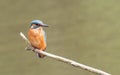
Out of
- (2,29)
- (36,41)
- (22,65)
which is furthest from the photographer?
(2,29)

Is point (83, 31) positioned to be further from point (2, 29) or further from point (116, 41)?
point (2, 29)

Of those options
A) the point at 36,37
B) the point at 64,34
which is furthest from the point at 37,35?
the point at 64,34

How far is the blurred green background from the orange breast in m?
2.06

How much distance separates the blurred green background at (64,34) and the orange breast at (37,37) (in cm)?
206

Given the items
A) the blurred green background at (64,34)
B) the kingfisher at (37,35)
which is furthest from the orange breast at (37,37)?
the blurred green background at (64,34)

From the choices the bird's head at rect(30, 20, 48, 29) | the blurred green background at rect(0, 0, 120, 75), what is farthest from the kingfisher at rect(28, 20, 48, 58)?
the blurred green background at rect(0, 0, 120, 75)

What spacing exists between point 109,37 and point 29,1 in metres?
1.19

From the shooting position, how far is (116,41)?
343cm

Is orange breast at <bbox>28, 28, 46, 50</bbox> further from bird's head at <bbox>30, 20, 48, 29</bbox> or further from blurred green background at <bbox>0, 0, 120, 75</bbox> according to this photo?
blurred green background at <bbox>0, 0, 120, 75</bbox>

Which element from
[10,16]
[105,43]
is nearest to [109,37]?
[105,43]

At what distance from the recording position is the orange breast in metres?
0.84

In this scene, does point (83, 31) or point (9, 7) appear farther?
point (9, 7)

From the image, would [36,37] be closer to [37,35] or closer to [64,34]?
[37,35]

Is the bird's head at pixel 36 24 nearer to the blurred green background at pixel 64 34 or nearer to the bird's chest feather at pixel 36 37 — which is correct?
the bird's chest feather at pixel 36 37
